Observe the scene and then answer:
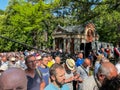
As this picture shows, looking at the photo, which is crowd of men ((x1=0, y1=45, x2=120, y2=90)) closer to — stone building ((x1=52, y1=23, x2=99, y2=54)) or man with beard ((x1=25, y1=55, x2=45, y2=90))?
man with beard ((x1=25, y1=55, x2=45, y2=90))

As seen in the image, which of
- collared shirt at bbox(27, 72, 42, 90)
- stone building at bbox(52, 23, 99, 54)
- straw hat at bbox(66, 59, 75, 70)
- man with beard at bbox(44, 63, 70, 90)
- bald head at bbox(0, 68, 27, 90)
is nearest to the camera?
bald head at bbox(0, 68, 27, 90)

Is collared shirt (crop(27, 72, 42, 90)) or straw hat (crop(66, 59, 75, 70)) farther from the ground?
straw hat (crop(66, 59, 75, 70))

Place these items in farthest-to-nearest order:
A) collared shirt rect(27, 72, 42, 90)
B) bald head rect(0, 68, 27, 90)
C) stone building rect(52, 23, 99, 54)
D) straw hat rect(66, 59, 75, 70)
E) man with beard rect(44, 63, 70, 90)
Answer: stone building rect(52, 23, 99, 54) → straw hat rect(66, 59, 75, 70) → collared shirt rect(27, 72, 42, 90) → man with beard rect(44, 63, 70, 90) → bald head rect(0, 68, 27, 90)

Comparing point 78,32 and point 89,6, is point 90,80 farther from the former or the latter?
point 78,32

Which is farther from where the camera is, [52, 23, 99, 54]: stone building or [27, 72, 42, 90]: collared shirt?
[52, 23, 99, 54]: stone building

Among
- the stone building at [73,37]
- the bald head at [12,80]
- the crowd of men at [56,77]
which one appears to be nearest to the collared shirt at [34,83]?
the crowd of men at [56,77]

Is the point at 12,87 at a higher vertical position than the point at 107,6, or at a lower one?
lower

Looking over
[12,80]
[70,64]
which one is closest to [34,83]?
[70,64]

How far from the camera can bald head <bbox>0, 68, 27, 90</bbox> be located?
258cm

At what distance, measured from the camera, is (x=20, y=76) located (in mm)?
2664

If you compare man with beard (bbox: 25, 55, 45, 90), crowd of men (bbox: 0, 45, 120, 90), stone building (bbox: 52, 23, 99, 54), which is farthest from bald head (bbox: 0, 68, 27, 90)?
stone building (bbox: 52, 23, 99, 54)

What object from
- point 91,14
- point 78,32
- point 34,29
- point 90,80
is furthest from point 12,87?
point 34,29

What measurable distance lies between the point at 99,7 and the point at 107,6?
539 mm

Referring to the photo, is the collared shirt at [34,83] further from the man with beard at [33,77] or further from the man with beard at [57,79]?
the man with beard at [57,79]
